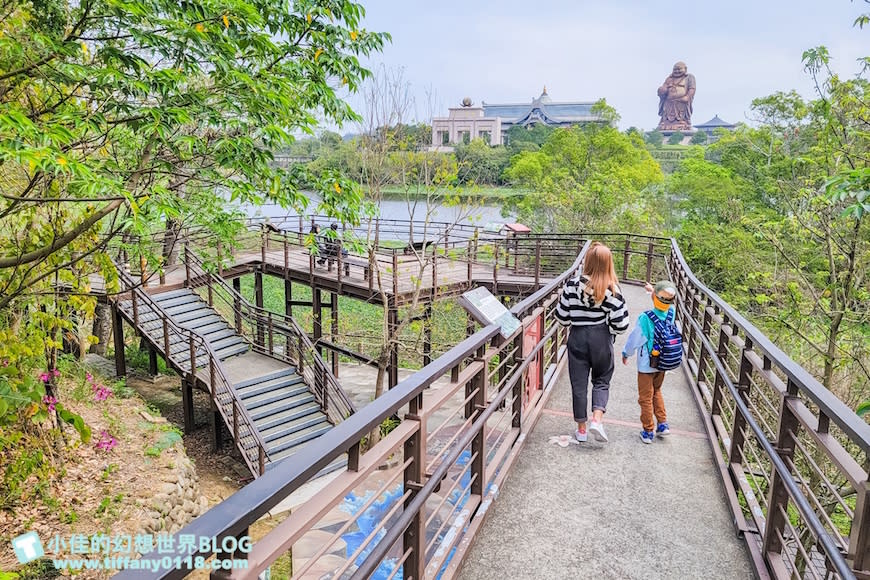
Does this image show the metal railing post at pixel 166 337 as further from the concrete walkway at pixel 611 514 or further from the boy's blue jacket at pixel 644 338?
the boy's blue jacket at pixel 644 338

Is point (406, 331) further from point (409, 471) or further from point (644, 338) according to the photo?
point (409, 471)

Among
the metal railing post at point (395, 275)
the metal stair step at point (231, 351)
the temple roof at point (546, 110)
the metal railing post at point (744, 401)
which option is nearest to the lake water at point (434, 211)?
the metal railing post at point (395, 275)

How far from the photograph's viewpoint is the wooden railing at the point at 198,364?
1107 centimetres

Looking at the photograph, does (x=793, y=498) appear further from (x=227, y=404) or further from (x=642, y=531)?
(x=227, y=404)

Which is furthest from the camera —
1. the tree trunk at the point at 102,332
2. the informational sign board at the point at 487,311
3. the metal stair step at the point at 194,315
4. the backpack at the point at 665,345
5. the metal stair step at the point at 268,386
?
the tree trunk at the point at 102,332

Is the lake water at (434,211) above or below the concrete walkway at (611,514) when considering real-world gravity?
above

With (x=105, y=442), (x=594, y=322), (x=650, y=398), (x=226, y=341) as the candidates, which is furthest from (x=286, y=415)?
(x=594, y=322)

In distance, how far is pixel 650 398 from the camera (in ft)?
14.4

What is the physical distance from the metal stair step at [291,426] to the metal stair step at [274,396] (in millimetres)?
600

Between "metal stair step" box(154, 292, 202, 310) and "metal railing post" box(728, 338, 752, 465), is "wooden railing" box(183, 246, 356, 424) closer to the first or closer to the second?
"metal stair step" box(154, 292, 202, 310)

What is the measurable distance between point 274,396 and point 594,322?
9.74 m

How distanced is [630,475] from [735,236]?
16285 millimetres

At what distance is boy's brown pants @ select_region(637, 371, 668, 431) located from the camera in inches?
168

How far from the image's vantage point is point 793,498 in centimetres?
236
